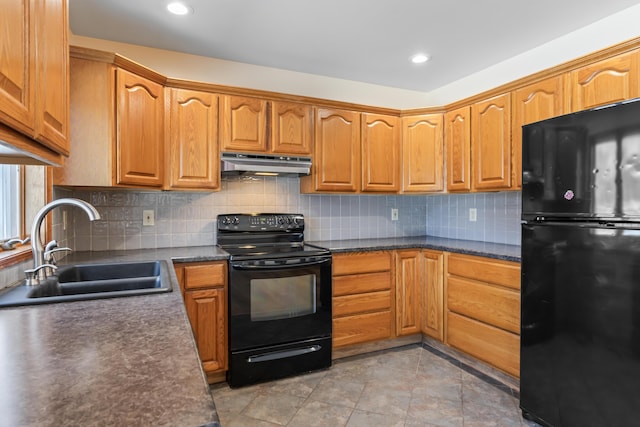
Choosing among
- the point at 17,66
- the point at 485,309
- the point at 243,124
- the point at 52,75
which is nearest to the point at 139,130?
the point at 243,124

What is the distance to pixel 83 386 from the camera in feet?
2.05

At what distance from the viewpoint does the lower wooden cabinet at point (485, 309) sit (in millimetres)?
2326

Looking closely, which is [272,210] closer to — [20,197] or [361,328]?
[361,328]

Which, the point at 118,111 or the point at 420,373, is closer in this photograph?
the point at 118,111

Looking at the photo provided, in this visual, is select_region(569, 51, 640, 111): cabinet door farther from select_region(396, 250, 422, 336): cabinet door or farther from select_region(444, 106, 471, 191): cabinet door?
select_region(396, 250, 422, 336): cabinet door

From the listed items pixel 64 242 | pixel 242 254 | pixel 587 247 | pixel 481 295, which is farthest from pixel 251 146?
pixel 587 247

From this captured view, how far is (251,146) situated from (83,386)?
7.51 ft

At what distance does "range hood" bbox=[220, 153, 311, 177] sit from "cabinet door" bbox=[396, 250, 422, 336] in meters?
1.10

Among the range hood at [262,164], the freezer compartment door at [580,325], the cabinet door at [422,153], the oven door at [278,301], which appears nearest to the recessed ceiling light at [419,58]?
the cabinet door at [422,153]

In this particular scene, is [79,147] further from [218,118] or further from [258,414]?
[258,414]

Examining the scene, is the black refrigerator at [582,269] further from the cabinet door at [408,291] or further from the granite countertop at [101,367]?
the granite countertop at [101,367]

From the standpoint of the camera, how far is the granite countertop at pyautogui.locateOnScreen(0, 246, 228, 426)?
541 mm

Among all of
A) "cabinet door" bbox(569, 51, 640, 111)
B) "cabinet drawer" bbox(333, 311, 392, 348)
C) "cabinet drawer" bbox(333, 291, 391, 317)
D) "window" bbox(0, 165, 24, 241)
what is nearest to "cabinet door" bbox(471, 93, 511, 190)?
"cabinet door" bbox(569, 51, 640, 111)

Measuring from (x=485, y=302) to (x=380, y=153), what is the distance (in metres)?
1.49
